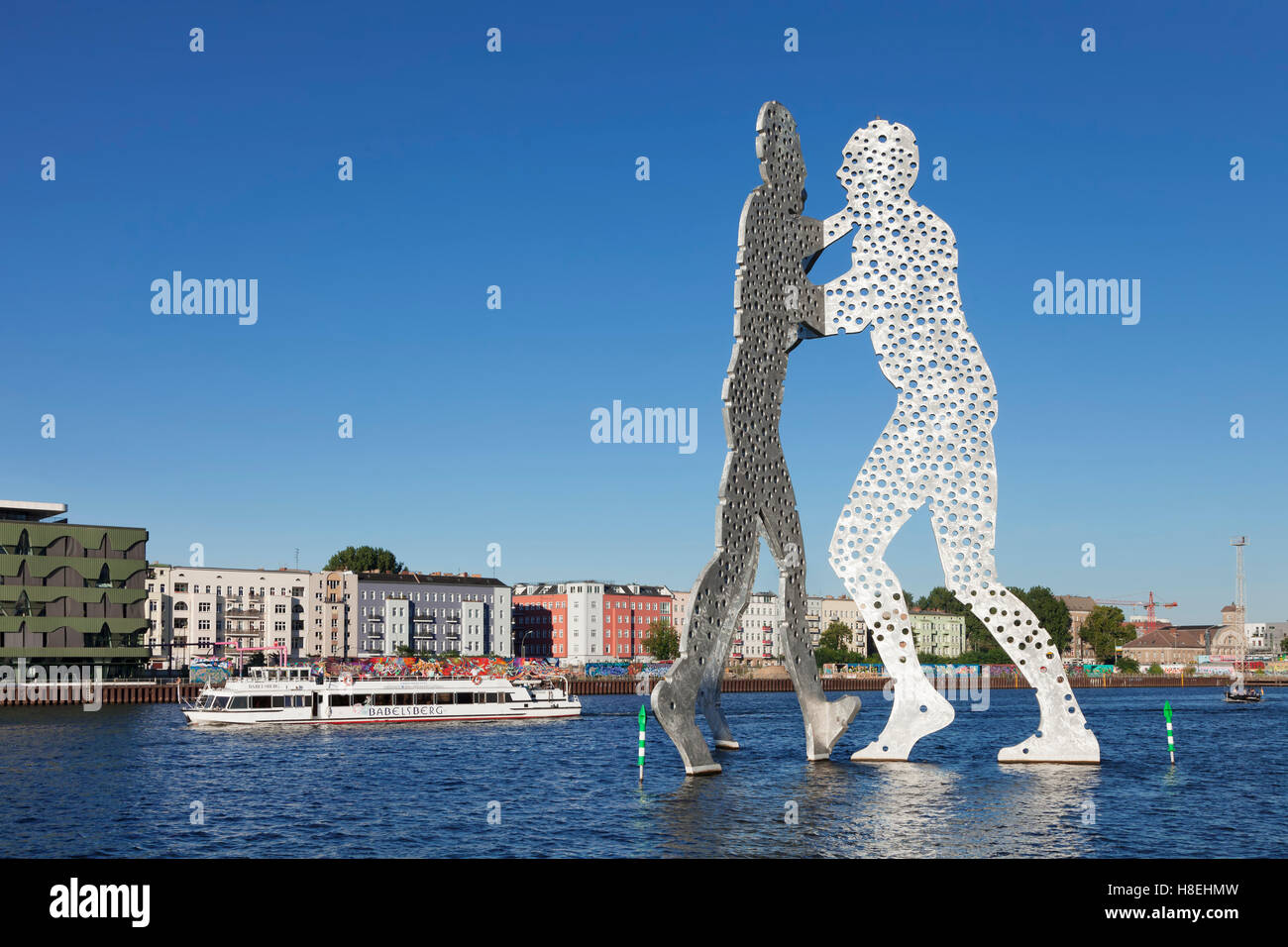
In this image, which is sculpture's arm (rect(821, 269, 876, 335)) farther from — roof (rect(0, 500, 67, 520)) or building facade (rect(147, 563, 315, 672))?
building facade (rect(147, 563, 315, 672))

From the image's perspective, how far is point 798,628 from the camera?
109ft

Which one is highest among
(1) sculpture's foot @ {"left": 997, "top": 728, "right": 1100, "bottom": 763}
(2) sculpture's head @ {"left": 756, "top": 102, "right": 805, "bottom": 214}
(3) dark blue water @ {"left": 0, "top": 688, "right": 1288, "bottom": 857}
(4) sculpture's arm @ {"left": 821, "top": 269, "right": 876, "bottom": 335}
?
(2) sculpture's head @ {"left": 756, "top": 102, "right": 805, "bottom": 214}

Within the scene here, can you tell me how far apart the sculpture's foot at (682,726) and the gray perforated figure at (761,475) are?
1.2 inches

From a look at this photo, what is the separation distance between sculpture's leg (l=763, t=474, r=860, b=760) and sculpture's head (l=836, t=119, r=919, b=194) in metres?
8.02

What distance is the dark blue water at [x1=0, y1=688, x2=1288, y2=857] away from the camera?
74.4ft

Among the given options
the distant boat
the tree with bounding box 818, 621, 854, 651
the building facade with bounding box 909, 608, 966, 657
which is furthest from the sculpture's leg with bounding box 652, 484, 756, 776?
the building facade with bounding box 909, 608, 966, 657

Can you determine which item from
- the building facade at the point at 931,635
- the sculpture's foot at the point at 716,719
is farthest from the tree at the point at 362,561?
the sculpture's foot at the point at 716,719

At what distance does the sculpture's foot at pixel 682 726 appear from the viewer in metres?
28.6

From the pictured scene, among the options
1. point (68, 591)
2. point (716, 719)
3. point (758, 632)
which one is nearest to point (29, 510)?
point (68, 591)

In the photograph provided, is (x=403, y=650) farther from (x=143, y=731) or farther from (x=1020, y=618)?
(x=1020, y=618)

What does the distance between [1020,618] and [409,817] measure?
16.0 meters
